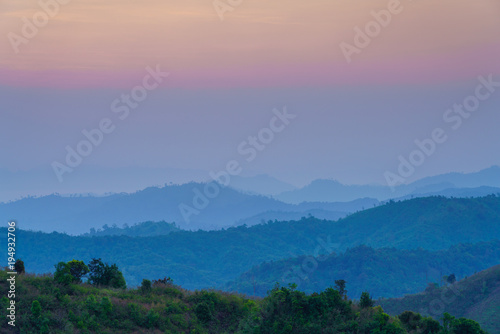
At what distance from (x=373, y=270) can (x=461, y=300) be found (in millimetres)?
55568

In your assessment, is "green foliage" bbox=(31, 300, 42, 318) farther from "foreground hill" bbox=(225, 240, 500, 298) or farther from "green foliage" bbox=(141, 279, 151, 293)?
"foreground hill" bbox=(225, 240, 500, 298)

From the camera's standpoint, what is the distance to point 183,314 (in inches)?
1332

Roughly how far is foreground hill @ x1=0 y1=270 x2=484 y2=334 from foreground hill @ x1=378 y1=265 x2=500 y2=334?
4980cm

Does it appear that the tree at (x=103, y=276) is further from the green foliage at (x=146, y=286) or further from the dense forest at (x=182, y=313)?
the green foliage at (x=146, y=286)

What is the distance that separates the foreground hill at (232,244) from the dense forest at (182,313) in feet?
430

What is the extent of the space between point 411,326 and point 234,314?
28.4 feet

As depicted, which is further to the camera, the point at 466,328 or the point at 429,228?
the point at 429,228

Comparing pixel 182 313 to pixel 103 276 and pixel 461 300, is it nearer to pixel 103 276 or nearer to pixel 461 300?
pixel 103 276

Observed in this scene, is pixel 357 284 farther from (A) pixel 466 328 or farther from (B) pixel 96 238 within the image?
(A) pixel 466 328

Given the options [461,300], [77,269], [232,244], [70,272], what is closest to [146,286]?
[77,269]

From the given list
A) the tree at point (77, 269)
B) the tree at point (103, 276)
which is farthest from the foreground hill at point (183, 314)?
the tree at point (103, 276)

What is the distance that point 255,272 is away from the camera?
149375mm

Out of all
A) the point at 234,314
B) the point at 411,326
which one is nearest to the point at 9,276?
the point at 234,314

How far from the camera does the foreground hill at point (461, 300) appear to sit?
8088cm
